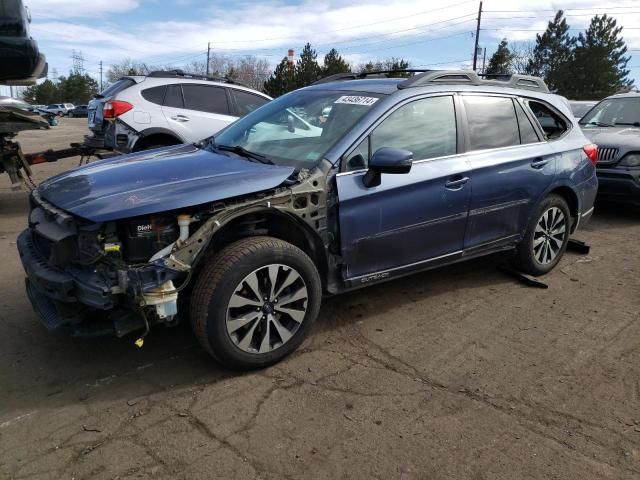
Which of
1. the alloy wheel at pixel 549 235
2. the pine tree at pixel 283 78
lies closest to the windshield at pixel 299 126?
the alloy wheel at pixel 549 235

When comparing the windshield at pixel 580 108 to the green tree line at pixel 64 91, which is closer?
the windshield at pixel 580 108

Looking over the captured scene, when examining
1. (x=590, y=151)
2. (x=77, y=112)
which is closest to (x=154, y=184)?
(x=590, y=151)

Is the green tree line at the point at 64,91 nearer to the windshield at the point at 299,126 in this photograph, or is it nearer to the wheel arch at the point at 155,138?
the wheel arch at the point at 155,138

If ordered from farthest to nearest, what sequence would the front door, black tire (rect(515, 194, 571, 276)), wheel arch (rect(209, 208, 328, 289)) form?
black tire (rect(515, 194, 571, 276)) → the front door → wheel arch (rect(209, 208, 328, 289))

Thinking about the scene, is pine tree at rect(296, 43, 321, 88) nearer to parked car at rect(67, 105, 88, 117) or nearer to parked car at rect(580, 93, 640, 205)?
parked car at rect(67, 105, 88, 117)

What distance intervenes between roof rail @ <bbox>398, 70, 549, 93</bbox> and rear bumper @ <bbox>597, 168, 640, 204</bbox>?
9.91 feet

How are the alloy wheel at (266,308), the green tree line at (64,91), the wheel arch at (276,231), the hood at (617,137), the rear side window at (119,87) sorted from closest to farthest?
the alloy wheel at (266,308), the wheel arch at (276,231), the hood at (617,137), the rear side window at (119,87), the green tree line at (64,91)

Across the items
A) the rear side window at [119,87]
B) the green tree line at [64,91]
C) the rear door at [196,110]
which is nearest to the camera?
the rear side window at [119,87]

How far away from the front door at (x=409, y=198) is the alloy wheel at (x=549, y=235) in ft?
3.49

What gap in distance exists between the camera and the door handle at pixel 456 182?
13.1ft

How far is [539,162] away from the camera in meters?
4.67

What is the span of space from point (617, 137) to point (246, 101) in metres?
5.76

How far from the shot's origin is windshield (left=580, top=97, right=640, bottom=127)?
843 cm

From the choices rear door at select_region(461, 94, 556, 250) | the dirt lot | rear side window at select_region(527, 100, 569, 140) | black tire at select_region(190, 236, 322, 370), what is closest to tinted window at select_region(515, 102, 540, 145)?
A: rear door at select_region(461, 94, 556, 250)
